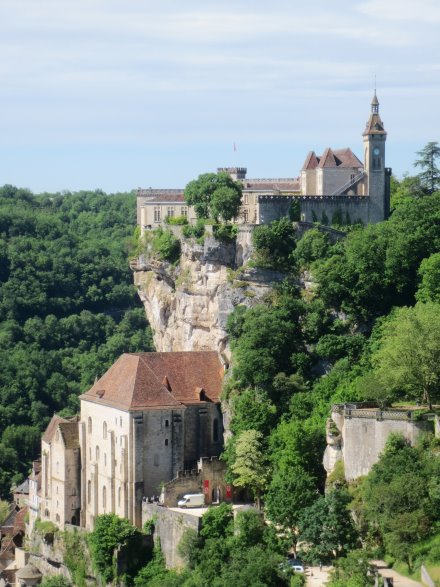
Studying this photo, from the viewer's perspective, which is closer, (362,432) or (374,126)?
(362,432)

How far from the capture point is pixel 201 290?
9712 centimetres

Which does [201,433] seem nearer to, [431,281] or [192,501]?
[192,501]

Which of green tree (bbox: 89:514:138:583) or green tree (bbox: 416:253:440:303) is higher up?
green tree (bbox: 416:253:440:303)

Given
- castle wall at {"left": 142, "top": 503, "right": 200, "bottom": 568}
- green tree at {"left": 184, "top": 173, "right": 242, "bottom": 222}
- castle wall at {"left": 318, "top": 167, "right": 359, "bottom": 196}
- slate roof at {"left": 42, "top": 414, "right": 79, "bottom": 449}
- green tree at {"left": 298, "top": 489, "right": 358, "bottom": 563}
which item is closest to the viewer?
green tree at {"left": 298, "top": 489, "right": 358, "bottom": 563}

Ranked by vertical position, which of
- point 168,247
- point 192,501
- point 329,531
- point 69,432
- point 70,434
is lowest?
point 192,501

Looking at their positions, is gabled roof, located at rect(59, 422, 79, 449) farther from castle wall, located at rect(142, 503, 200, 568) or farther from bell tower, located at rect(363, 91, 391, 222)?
bell tower, located at rect(363, 91, 391, 222)

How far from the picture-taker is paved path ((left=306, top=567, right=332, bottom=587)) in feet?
233

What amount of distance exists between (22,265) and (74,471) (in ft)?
265

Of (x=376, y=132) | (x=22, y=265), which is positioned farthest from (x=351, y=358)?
(x=22, y=265)

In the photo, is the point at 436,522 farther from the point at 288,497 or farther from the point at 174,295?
the point at 174,295

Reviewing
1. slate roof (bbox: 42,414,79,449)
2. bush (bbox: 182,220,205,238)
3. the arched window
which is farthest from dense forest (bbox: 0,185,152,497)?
the arched window

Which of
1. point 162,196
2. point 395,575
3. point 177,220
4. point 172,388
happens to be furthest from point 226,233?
point 395,575

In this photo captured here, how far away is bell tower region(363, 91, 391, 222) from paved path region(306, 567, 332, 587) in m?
30.4

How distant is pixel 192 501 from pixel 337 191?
24.5m
